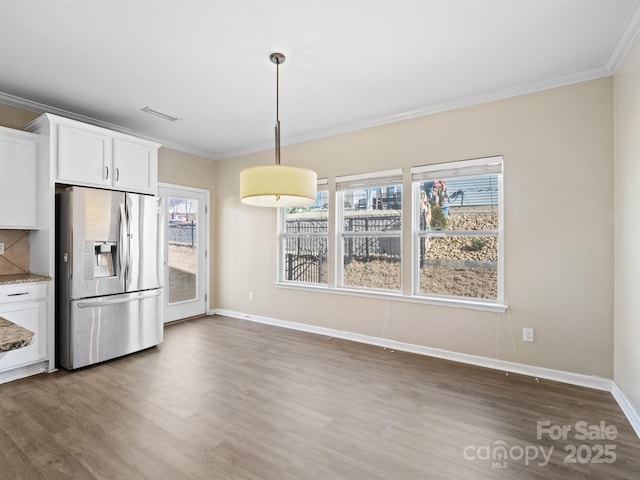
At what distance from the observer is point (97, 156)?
3.56 metres

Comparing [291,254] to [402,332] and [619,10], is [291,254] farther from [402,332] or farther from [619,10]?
[619,10]

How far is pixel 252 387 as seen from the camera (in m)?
2.92

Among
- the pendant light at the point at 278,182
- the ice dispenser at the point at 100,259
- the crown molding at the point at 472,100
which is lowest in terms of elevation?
the ice dispenser at the point at 100,259

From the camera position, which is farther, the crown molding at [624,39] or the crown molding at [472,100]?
the crown molding at [472,100]

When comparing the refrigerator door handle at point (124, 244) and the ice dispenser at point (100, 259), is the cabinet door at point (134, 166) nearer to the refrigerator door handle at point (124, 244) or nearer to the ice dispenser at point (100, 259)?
the refrigerator door handle at point (124, 244)

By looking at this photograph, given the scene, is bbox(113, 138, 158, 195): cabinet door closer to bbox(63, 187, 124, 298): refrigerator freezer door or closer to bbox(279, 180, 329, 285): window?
bbox(63, 187, 124, 298): refrigerator freezer door

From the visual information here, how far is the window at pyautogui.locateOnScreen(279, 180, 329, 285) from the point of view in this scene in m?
4.62

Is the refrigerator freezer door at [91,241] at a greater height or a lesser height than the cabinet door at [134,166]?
lesser

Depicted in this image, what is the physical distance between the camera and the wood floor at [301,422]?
192 centimetres

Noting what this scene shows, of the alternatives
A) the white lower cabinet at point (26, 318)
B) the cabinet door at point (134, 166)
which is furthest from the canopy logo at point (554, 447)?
the cabinet door at point (134, 166)

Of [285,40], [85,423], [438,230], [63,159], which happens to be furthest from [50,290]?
[438,230]

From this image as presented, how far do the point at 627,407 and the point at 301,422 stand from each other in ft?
7.89

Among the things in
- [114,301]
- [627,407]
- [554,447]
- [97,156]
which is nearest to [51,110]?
[97,156]

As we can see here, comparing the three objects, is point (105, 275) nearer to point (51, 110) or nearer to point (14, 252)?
point (14, 252)
